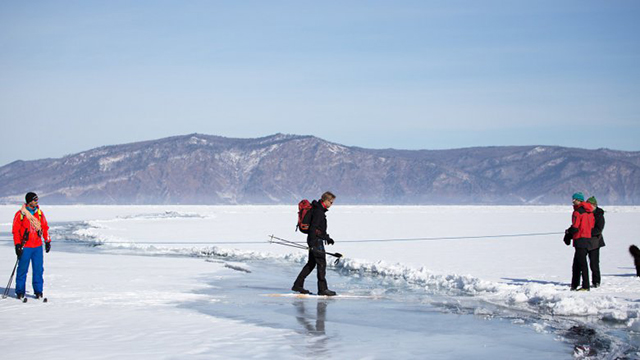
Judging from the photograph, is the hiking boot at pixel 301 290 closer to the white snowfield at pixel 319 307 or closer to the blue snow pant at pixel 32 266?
the white snowfield at pixel 319 307

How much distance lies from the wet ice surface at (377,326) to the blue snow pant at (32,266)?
7.37ft

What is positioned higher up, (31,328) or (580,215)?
(580,215)

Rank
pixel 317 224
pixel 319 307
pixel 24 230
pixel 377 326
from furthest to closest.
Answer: pixel 317 224 < pixel 319 307 < pixel 24 230 < pixel 377 326

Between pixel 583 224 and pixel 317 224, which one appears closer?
pixel 317 224

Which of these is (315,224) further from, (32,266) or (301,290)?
(32,266)

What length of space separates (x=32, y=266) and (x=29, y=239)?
0.40 m

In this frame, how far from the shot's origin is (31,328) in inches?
344

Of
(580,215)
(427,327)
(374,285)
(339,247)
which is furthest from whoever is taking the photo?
(339,247)

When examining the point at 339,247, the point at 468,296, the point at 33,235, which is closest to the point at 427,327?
the point at 468,296

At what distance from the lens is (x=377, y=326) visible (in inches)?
370

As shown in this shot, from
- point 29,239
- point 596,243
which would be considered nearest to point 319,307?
point 29,239

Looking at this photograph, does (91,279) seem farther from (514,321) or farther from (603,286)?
(603,286)

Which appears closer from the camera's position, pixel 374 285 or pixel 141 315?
pixel 141 315

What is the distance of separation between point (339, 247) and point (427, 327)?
49.2ft
